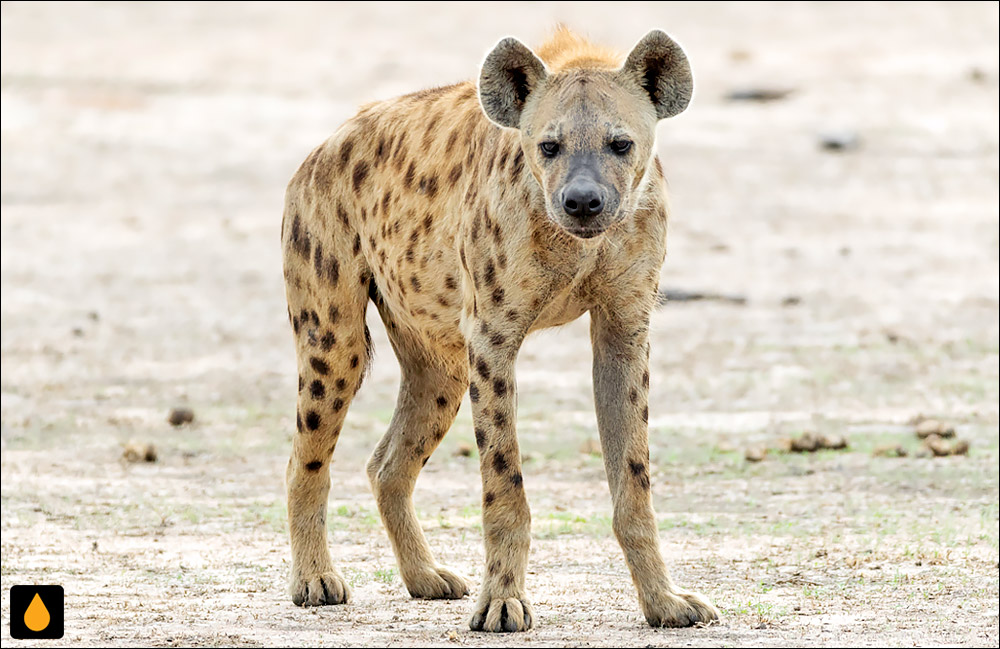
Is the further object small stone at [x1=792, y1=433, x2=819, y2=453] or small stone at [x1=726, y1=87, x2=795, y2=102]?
small stone at [x1=726, y1=87, x2=795, y2=102]

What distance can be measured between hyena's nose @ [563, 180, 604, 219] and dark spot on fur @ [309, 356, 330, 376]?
151 cm

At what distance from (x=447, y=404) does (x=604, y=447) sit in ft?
3.31

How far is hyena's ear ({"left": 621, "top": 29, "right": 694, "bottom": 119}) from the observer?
5199 mm

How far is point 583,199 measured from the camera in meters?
4.78

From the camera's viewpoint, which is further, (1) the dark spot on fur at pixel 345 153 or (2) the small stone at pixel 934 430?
(2) the small stone at pixel 934 430

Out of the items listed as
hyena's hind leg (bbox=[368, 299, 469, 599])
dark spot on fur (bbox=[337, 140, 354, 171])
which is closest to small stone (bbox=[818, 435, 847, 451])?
hyena's hind leg (bbox=[368, 299, 469, 599])

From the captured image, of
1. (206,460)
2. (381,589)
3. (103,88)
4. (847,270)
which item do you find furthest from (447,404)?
(103,88)

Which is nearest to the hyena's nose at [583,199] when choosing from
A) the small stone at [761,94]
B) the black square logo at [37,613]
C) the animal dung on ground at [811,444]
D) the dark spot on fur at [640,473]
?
the dark spot on fur at [640,473]

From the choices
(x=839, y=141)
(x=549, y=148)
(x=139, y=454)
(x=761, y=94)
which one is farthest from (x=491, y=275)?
(x=761, y=94)

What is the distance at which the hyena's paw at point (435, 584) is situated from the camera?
5.84 meters

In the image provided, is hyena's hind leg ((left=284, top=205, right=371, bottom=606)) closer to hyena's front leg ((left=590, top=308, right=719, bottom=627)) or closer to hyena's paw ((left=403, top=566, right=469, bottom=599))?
hyena's paw ((left=403, top=566, right=469, bottom=599))

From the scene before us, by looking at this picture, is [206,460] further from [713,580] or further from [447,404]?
[713,580]

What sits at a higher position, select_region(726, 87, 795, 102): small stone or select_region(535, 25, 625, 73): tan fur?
select_region(535, 25, 625, 73): tan fur

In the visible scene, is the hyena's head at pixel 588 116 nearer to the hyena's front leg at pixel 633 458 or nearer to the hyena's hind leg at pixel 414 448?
the hyena's front leg at pixel 633 458
